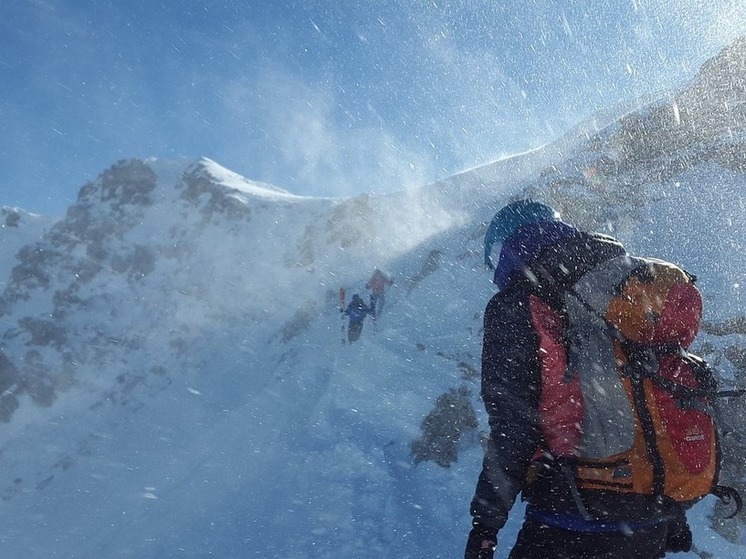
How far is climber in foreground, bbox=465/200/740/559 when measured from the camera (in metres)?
1.80

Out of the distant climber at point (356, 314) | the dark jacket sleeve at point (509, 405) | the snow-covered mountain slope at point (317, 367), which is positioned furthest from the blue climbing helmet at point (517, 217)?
the distant climber at point (356, 314)

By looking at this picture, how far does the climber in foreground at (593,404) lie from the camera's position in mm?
1804

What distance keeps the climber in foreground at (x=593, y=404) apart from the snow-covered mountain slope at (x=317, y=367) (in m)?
8.33

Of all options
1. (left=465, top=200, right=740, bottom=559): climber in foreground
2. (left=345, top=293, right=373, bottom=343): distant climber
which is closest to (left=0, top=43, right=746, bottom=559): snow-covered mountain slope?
(left=345, top=293, right=373, bottom=343): distant climber

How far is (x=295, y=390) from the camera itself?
65.2 ft

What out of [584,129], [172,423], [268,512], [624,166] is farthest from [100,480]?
[584,129]

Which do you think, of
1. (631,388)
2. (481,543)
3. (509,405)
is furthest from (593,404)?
(481,543)

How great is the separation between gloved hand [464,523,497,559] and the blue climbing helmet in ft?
3.92

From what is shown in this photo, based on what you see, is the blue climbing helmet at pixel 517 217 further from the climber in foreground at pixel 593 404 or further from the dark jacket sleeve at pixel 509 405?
the dark jacket sleeve at pixel 509 405

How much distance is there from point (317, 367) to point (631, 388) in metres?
19.0

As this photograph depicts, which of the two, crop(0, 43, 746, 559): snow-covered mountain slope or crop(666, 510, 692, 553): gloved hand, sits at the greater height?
crop(0, 43, 746, 559): snow-covered mountain slope

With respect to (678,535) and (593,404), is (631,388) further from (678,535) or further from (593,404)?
(678,535)

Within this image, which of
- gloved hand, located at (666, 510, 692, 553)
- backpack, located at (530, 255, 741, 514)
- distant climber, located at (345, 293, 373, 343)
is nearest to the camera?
backpack, located at (530, 255, 741, 514)

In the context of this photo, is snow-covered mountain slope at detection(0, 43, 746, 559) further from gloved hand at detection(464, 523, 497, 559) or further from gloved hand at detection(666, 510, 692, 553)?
gloved hand at detection(464, 523, 497, 559)
